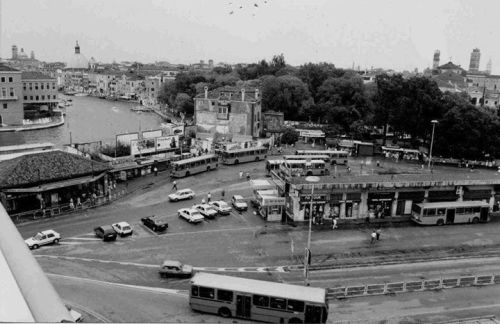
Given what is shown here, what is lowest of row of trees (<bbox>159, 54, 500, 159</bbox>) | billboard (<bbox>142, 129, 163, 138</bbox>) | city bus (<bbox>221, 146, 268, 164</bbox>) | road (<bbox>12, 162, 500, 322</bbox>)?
road (<bbox>12, 162, 500, 322</bbox>)

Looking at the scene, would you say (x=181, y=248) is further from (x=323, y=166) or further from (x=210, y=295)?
(x=323, y=166)

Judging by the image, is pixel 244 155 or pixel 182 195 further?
pixel 244 155

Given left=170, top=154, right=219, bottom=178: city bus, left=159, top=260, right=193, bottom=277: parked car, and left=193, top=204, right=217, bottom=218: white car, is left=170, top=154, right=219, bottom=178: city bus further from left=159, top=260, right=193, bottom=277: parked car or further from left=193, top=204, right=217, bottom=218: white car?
left=159, top=260, right=193, bottom=277: parked car

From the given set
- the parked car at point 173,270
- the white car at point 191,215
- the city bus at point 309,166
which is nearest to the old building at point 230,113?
the city bus at point 309,166

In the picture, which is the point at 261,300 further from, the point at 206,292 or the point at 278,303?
the point at 206,292

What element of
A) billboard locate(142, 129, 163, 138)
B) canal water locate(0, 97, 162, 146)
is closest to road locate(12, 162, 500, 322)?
billboard locate(142, 129, 163, 138)

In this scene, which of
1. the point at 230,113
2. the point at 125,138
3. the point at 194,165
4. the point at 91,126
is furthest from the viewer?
the point at 91,126

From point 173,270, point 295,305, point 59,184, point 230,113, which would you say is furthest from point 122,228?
point 230,113
